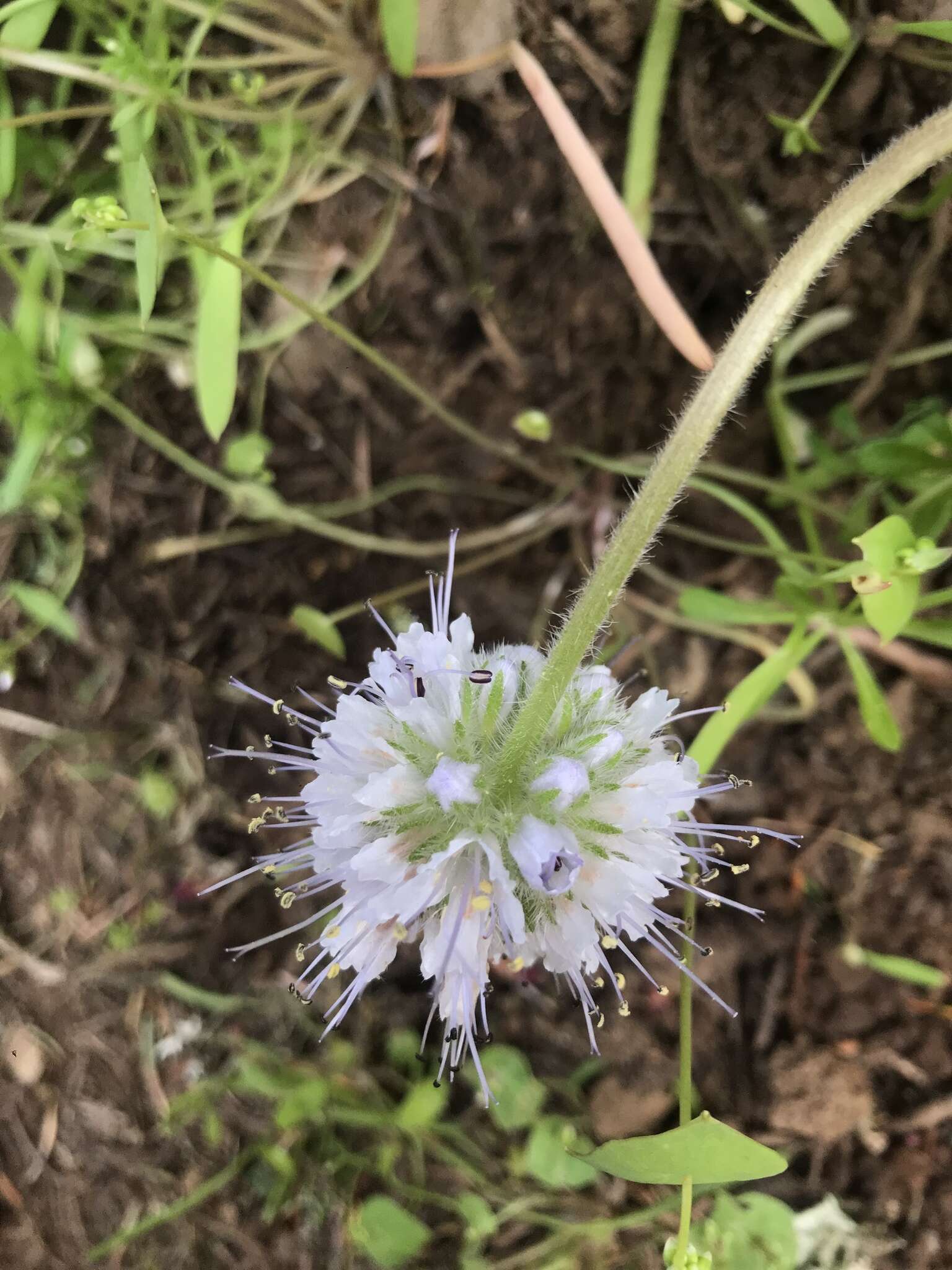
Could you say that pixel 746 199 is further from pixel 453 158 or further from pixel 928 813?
pixel 928 813

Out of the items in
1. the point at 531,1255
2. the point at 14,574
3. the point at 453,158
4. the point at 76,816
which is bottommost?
the point at 531,1255

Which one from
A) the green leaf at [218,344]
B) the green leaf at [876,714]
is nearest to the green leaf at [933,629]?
the green leaf at [876,714]

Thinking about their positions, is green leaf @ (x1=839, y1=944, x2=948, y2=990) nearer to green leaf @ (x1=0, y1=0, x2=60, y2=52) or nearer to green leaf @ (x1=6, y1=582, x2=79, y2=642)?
green leaf @ (x1=6, y1=582, x2=79, y2=642)

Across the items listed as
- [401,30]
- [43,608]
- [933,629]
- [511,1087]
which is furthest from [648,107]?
[511,1087]

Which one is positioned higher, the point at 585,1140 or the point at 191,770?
the point at 191,770

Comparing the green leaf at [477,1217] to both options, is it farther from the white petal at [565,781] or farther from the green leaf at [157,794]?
the white petal at [565,781]

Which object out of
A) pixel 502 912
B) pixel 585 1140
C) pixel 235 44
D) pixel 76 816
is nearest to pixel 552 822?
pixel 502 912
